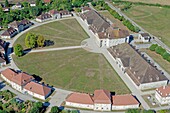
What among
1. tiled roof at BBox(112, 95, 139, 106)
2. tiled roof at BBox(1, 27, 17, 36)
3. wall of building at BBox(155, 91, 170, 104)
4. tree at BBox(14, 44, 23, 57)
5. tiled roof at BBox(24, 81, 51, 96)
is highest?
tiled roof at BBox(1, 27, 17, 36)

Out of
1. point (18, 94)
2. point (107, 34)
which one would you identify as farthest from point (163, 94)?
point (18, 94)

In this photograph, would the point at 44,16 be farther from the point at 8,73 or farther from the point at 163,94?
the point at 163,94

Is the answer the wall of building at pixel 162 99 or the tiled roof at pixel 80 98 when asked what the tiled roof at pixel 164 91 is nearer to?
the wall of building at pixel 162 99

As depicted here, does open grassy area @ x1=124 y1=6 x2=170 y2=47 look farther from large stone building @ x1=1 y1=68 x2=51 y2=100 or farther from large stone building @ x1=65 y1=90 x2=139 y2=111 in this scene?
large stone building @ x1=1 y1=68 x2=51 y2=100

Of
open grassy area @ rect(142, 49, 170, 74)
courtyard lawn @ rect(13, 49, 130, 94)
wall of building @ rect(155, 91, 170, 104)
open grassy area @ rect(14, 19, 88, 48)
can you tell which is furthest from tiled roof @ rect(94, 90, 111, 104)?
open grassy area @ rect(14, 19, 88, 48)

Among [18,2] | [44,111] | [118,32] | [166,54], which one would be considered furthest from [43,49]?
[18,2]

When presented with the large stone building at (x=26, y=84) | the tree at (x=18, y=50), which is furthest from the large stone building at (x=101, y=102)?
the tree at (x=18, y=50)
